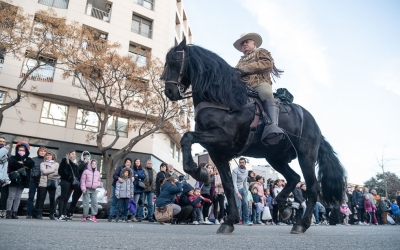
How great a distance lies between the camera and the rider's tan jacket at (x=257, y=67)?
5.02m

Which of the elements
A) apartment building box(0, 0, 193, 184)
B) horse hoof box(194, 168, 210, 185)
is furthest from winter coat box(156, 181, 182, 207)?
apartment building box(0, 0, 193, 184)

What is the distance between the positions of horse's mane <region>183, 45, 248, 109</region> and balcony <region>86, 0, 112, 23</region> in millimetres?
26637

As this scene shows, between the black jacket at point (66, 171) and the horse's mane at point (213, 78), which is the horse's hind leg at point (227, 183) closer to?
the horse's mane at point (213, 78)

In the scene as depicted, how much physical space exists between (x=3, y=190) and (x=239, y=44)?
7392 millimetres

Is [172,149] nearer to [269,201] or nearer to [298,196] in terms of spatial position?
[269,201]

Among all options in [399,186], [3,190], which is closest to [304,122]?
[3,190]

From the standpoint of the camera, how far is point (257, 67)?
16.4ft

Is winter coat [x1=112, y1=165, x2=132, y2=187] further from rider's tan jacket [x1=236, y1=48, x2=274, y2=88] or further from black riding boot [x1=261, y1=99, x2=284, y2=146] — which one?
black riding boot [x1=261, y1=99, x2=284, y2=146]

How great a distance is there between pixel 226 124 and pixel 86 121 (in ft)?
76.6

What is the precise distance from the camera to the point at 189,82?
15.9 ft

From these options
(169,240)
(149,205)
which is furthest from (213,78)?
(149,205)

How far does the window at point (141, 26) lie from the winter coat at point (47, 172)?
76.2ft

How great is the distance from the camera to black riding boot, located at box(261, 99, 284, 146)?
460cm

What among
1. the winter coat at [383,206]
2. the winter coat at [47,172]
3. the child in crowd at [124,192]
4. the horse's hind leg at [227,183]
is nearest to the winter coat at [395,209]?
the winter coat at [383,206]
